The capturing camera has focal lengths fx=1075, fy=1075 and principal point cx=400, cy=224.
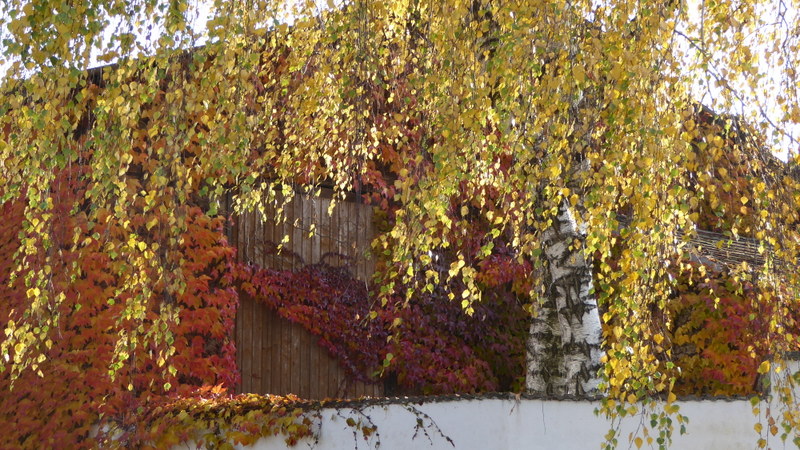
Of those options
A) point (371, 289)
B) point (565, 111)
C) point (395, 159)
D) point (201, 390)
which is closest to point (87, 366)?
point (201, 390)

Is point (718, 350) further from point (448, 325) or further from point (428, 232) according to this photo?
point (428, 232)

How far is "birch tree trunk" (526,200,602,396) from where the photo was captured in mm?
5242

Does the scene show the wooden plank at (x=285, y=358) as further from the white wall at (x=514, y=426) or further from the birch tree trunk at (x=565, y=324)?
the birch tree trunk at (x=565, y=324)

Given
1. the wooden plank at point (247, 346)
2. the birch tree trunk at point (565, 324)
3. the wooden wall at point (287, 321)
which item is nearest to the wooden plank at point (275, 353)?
the wooden wall at point (287, 321)

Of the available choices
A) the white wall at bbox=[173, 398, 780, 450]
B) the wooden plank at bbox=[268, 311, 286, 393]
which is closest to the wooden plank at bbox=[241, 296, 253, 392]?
the wooden plank at bbox=[268, 311, 286, 393]

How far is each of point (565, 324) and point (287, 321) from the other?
3371mm

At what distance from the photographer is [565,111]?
395 centimetres

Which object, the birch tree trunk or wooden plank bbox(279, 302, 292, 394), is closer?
the birch tree trunk

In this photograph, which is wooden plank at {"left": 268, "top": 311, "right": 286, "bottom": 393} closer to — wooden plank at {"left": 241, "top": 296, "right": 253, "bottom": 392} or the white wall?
wooden plank at {"left": 241, "top": 296, "right": 253, "bottom": 392}

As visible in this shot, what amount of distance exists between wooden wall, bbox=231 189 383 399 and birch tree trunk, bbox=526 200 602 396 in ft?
9.29

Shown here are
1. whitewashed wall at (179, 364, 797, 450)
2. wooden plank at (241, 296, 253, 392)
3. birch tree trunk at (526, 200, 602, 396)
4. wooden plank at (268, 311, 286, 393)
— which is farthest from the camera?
wooden plank at (268, 311, 286, 393)

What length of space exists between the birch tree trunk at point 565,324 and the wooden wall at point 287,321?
2.83m

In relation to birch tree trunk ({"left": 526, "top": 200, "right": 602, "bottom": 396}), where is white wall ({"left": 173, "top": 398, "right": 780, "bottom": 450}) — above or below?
below

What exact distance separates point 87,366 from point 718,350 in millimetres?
4148
